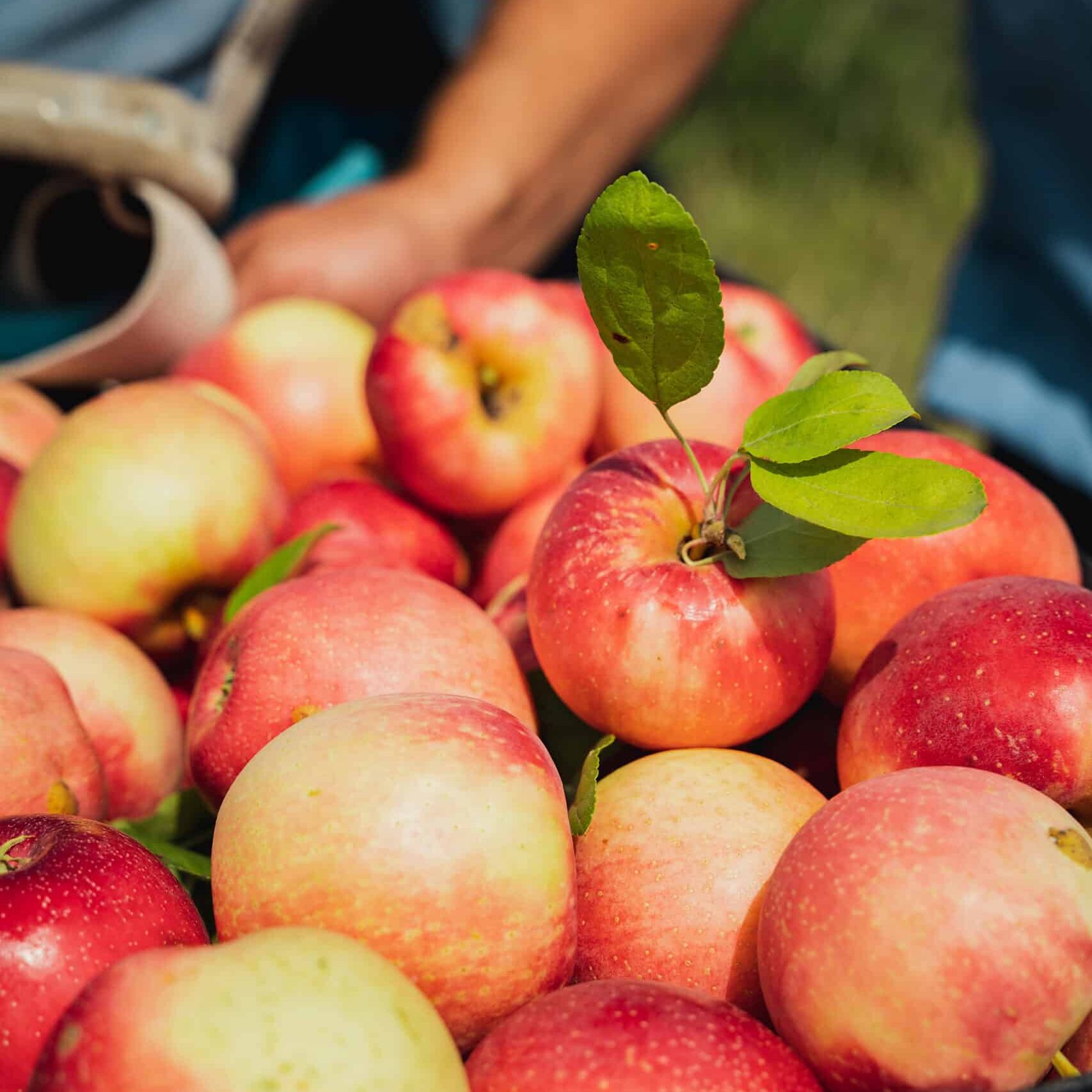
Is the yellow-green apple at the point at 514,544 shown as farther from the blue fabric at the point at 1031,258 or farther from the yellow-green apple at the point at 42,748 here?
the blue fabric at the point at 1031,258

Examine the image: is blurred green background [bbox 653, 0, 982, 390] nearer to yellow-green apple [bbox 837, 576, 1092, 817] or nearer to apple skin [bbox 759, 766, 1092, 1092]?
yellow-green apple [bbox 837, 576, 1092, 817]

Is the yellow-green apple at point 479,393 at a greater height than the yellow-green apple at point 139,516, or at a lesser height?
greater

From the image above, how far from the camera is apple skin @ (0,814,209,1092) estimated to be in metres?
0.60

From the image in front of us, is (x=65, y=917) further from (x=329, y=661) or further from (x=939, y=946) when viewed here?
(x=939, y=946)

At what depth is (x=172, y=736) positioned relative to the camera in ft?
3.27

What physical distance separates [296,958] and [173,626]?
60 centimetres

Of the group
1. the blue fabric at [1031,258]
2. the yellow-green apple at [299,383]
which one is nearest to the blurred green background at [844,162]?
the blue fabric at [1031,258]

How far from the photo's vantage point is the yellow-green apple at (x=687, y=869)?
2.34ft

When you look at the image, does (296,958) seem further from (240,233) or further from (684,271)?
(240,233)

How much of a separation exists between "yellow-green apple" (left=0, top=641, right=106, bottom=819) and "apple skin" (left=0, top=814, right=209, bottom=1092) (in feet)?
0.26

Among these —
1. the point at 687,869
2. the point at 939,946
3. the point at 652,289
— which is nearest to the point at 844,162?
the point at 652,289

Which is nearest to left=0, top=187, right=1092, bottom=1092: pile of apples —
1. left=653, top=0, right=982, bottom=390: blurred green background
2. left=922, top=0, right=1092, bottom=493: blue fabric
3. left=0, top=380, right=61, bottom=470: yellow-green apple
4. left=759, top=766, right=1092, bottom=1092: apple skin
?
left=759, top=766, right=1092, bottom=1092: apple skin

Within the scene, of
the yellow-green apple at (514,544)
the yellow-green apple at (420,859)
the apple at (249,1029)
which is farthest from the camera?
the yellow-green apple at (514,544)

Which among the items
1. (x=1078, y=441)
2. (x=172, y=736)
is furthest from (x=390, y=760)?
(x=1078, y=441)
